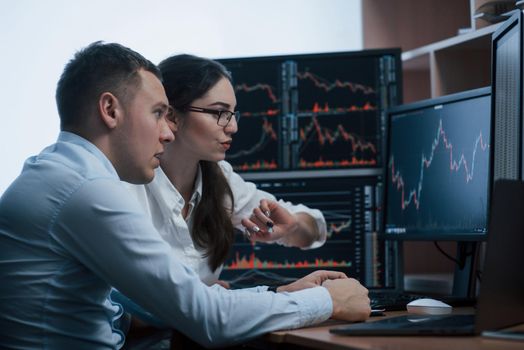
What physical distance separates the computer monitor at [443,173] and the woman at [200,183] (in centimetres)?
35

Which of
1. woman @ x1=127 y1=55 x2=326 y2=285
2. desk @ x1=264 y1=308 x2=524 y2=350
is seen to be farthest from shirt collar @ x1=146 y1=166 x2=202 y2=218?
desk @ x1=264 y1=308 x2=524 y2=350

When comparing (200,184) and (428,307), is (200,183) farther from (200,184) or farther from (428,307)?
(428,307)

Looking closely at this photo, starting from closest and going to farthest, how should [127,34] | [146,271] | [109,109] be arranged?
1. [146,271]
2. [109,109]
3. [127,34]

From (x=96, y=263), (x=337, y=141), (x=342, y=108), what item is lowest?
(x=96, y=263)

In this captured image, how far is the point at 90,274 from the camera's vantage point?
4.47 feet

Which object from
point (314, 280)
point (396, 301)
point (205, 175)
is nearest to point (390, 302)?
point (396, 301)

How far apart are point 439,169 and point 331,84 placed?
2.23 feet

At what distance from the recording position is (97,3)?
2.90 m

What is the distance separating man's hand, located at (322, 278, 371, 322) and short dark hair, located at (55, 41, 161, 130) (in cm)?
57

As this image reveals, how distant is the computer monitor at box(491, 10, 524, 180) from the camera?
4.57ft

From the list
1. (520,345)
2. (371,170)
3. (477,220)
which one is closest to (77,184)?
(520,345)

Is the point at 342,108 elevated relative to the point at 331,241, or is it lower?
elevated

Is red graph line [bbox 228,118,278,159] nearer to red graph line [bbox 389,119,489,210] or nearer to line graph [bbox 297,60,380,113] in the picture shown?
line graph [bbox 297,60,380,113]

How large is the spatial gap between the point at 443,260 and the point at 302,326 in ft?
5.00
